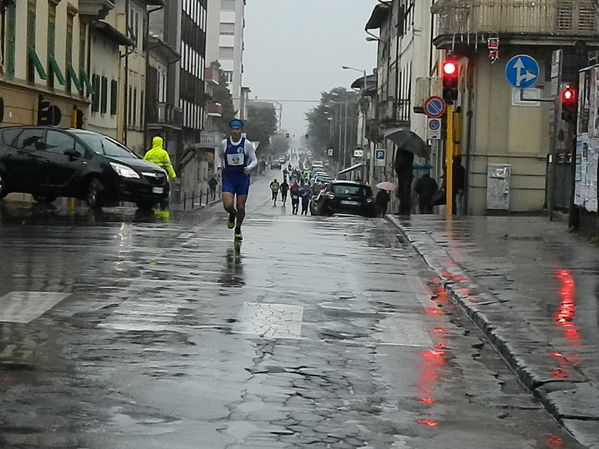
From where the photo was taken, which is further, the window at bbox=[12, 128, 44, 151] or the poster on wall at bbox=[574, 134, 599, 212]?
the window at bbox=[12, 128, 44, 151]

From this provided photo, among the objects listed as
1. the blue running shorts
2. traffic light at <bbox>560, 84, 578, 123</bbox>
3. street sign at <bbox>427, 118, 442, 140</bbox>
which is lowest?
the blue running shorts

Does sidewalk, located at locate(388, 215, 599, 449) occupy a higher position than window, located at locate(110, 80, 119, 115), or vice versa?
window, located at locate(110, 80, 119, 115)

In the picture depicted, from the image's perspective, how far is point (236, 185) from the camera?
18.4 metres

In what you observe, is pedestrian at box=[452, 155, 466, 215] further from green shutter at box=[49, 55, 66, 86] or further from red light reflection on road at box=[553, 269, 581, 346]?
red light reflection on road at box=[553, 269, 581, 346]

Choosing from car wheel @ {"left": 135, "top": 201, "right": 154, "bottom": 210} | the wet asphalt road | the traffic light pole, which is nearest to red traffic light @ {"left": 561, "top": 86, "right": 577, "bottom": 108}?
the traffic light pole

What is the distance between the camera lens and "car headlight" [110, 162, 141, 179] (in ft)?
83.6

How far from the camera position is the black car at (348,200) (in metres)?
40.2

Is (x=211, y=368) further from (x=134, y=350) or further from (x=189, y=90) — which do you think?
(x=189, y=90)

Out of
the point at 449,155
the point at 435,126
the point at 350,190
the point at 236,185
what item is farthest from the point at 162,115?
the point at 236,185

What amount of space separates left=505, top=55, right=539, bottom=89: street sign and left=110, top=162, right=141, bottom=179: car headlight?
6.91m

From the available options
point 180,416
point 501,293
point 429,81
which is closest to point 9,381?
point 180,416

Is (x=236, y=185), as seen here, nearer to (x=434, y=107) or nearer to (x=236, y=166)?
(x=236, y=166)

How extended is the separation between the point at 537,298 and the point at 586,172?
309 inches

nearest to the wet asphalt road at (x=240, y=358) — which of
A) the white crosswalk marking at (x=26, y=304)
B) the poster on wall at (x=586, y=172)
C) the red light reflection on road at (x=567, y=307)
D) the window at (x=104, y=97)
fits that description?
the white crosswalk marking at (x=26, y=304)
